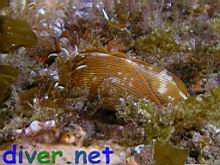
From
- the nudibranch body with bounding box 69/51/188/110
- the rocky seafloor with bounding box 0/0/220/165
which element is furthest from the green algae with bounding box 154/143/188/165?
the nudibranch body with bounding box 69/51/188/110

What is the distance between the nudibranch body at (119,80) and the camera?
11.5ft

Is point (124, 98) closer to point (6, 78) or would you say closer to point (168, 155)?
point (168, 155)

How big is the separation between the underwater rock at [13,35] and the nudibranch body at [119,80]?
522 mm

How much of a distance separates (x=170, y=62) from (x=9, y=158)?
2.30 m

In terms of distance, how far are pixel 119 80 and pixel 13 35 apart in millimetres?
1115

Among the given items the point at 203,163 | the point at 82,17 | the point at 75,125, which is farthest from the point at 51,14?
the point at 203,163

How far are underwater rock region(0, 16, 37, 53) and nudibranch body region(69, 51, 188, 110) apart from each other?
52 centimetres

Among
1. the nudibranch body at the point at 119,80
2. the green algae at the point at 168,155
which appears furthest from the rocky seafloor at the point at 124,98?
the nudibranch body at the point at 119,80

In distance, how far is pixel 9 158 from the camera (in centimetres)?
293

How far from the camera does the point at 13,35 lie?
3.60 metres

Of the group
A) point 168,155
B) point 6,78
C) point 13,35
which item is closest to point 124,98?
point 168,155

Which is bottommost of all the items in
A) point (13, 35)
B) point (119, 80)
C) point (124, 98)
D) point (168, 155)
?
point (168, 155)

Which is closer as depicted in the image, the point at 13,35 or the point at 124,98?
the point at 124,98

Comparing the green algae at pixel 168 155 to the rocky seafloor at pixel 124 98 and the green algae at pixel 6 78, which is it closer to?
the rocky seafloor at pixel 124 98
